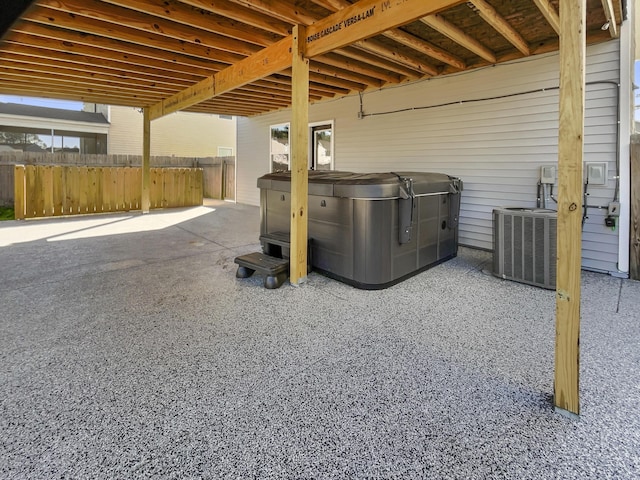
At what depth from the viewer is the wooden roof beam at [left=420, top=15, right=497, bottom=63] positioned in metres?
3.62

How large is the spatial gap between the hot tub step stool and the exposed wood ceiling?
227 cm

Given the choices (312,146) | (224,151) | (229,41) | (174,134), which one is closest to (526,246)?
(229,41)

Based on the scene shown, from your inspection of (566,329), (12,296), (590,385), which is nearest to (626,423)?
(590,385)

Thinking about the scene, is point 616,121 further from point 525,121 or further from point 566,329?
point 566,329

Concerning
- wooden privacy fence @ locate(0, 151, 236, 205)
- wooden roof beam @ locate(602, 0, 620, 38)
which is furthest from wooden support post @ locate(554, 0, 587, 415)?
wooden privacy fence @ locate(0, 151, 236, 205)

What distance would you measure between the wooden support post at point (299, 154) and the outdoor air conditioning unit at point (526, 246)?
209cm

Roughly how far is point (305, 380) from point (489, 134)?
4.52m

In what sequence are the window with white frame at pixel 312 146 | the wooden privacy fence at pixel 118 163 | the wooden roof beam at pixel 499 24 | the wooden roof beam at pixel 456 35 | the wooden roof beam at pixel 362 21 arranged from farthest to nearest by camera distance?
the wooden privacy fence at pixel 118 163 < the window with white frame at pixel 312 146 < the wooden roof beam at pixel 456 35 < the wooden roof beam at pixel 499 24 < the wooden roof beam at pixel 362 21

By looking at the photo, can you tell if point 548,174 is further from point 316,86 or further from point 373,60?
point 316,86

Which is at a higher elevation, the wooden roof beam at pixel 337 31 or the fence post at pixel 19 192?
the wooden roof beam at pixel 337 31

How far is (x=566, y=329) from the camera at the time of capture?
66.2 inches

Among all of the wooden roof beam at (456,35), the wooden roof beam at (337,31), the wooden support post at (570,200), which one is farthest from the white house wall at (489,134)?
the wooden support post at (570,200)

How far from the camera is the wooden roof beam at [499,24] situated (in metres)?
3.38

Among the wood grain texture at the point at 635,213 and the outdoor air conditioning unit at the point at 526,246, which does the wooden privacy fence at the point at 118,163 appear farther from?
the wood grain texture at the point at 635,213
